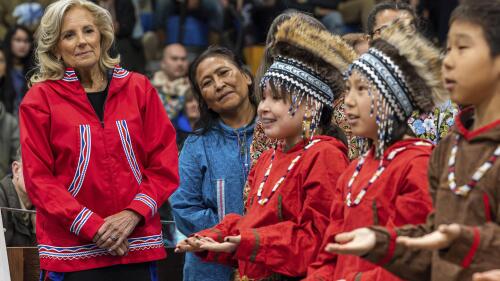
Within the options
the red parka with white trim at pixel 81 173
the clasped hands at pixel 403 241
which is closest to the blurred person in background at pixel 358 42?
the red parka with white trim at pixel 81 173

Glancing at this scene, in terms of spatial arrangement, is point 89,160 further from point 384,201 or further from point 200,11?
point 200,11

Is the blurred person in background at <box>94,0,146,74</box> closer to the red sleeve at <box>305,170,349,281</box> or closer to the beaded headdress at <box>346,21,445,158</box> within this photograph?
the red sleeve at <box>305,170,349,281</box>

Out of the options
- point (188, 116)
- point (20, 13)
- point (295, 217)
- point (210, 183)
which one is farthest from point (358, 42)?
point (20, 13)

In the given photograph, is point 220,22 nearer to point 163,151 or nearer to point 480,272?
point 163,151

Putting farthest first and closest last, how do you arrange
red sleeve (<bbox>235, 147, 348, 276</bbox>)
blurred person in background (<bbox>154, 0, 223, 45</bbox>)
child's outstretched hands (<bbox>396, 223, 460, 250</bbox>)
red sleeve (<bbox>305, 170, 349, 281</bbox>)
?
blurred person in background (<bbox>154, 0, 223, 45</bbox>) → red sleeve (<bbox>235, 147, 348, 276</bbox>) → red sleeve (<bbox>305, 170, 349, 281</bbox>) → child's outstretched hands (<bbox>396, 223, 460, 250</bbox>)

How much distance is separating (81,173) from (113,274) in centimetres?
45

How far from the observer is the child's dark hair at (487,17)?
3250 mm

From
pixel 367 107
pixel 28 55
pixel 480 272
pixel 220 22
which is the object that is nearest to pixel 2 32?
pixel 28 55

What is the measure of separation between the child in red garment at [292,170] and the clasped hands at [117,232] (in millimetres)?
424

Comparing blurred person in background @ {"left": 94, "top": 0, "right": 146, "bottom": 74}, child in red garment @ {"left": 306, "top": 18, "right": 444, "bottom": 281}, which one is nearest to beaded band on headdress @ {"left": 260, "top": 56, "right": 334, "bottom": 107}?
child in red garment @ {"left": 306, "top": 18, "right": 444, "bottom": 281}

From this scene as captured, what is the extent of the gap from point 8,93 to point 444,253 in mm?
7209

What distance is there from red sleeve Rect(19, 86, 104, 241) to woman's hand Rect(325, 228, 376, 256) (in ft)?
5.54

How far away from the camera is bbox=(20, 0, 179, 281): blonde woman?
15.2 feet

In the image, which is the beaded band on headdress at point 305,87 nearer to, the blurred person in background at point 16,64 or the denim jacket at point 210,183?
the denim jacket at point 210,183
